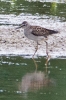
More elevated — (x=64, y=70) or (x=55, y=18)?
(x=64, y=70)

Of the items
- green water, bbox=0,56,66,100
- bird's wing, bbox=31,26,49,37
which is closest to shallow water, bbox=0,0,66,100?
green water, bbox=0,56,66,100

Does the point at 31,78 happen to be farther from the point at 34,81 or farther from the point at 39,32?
the point at 39,32

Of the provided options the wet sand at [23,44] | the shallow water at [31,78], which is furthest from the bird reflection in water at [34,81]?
the wet sand at [23,44]

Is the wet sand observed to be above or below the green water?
below

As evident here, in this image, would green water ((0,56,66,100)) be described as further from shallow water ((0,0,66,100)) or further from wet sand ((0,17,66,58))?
wet sand ((0,17,66,58))

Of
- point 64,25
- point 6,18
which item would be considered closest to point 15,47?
point 64,25

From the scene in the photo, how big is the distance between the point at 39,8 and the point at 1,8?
5.29 feet

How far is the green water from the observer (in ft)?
30.2

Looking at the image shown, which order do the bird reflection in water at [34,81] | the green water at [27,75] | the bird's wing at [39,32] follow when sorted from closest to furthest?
the green water at [27,75]
the bird reflection in water at [34,81]
the bird's wing at [39,32]

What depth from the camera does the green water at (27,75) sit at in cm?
922

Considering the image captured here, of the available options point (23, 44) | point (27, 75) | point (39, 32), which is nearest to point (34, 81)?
point (27, 75)

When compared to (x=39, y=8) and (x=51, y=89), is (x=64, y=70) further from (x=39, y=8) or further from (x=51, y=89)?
(x=39, y=8)

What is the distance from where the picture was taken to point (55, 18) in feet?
65.0

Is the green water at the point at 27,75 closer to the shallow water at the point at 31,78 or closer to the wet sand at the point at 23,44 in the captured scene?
the shallow water at the point at 31,78
